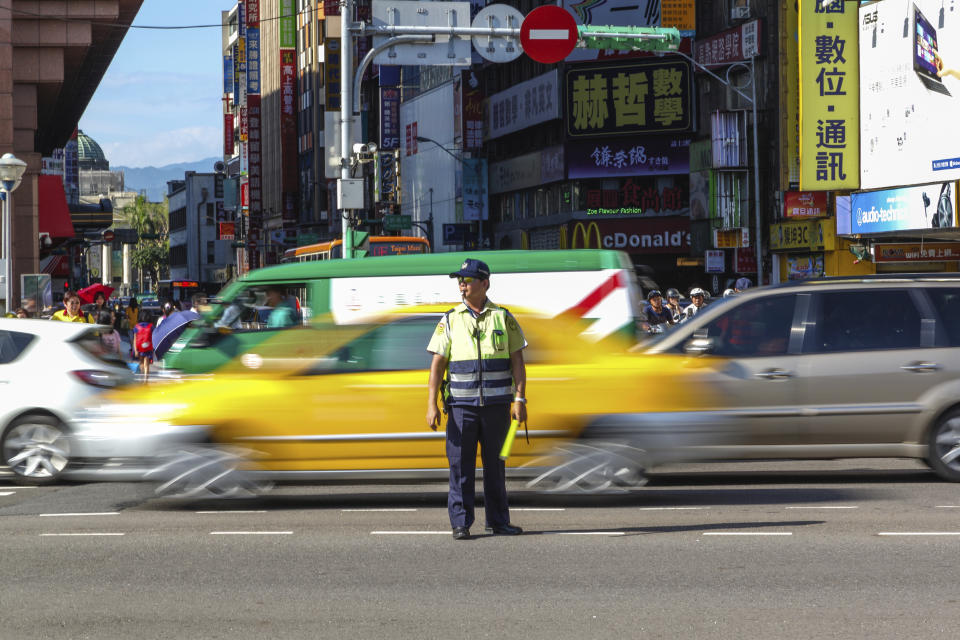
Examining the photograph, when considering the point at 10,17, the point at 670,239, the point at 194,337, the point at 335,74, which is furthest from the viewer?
the point at 335,74

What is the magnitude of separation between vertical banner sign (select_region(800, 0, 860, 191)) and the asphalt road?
31.2 metres

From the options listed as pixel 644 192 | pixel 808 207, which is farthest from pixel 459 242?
pixel 808 207

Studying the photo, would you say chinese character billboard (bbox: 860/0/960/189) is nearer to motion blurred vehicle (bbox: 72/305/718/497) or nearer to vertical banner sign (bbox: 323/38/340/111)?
motion blurred vehicle (bbox: 72/305/718/497)

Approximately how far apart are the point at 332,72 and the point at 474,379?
83011 mm

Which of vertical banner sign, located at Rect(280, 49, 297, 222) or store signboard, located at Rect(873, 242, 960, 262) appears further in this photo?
vertical banner sign, located at Rect(280, 49, 297, 222)

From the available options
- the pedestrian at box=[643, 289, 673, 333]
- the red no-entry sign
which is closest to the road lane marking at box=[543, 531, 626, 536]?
the pedestrian at box=[643, 289, 673, 333]

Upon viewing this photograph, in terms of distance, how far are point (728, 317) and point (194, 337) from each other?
507 centimetres

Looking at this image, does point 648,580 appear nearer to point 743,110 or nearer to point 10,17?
point 10,17

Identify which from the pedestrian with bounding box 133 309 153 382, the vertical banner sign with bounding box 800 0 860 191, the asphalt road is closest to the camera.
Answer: the asphalt road

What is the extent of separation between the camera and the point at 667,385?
436 inches

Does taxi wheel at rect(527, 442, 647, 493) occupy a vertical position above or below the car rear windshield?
below

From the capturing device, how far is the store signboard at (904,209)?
3697cm

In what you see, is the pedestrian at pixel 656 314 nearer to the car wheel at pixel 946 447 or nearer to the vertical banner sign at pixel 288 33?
the car wheel at pixel 946 447

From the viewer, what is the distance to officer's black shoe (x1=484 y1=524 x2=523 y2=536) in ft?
30.5
